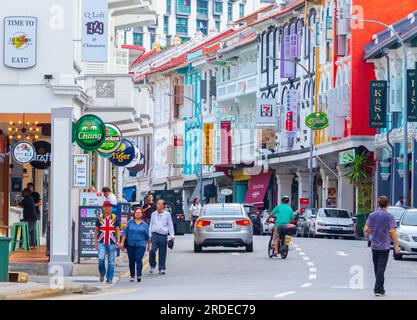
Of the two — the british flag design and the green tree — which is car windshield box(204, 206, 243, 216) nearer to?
the british flag design

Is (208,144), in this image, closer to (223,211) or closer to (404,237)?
(223,211)

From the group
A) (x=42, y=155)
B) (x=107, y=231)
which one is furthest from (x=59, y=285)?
(x=42, y=155)

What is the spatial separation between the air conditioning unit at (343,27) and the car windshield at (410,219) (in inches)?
1276

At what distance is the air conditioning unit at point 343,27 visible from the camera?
74750 millimetres

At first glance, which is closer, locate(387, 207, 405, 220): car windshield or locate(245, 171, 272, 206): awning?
locate(387, 207, 405, 220): car windshield

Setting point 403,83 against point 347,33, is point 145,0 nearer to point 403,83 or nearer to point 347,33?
point 403,83

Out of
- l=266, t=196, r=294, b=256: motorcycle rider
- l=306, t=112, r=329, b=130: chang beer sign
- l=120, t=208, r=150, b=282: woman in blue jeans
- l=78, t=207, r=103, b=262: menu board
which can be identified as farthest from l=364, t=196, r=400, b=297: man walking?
l=306, t=112, r=329, b=130: chang beer sign

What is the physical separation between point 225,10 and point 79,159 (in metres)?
117

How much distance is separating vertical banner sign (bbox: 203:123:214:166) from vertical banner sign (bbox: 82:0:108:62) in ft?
213

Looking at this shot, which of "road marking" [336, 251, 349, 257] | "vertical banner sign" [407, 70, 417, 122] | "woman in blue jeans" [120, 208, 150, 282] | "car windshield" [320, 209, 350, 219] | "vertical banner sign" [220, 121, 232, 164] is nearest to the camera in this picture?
"woman in blue jeans" [120, 208, 150, 282]

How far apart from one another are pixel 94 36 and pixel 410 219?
12.4 meters

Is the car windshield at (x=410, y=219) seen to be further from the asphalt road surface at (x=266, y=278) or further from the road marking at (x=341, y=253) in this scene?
the road marking at (x=341, y=253)

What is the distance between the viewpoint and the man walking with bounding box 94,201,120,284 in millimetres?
30531

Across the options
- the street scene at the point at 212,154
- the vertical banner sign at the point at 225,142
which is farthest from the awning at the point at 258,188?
the vertical banner sign at the point at 225,142
